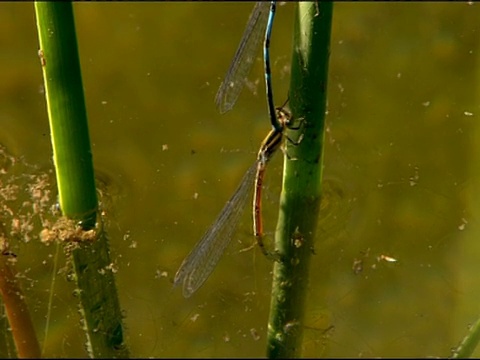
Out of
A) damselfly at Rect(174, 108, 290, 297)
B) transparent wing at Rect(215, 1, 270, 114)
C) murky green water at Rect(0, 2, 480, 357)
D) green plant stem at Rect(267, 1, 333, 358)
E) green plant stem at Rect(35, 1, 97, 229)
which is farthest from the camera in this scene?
murky green water at Rect(0, 2, 480, 357)

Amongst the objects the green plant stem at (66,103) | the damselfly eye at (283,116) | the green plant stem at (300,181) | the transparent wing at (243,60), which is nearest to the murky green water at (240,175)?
the green plant stem at (300,181)

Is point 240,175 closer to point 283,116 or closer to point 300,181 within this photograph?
point 283,116

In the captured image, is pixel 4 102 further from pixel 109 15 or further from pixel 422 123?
pixel 422 123

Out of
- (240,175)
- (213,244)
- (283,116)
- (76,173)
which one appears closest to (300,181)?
(283,116)

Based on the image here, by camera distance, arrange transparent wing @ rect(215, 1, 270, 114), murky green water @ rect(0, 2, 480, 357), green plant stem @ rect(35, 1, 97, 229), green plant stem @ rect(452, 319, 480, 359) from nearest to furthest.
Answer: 1. green plant stem @ rect(35, 1, 97, 229)
2. green plant stem @ rect(452, 319, 480, 359)
3. transparent wing @ rect(215, 1, 270, 114)
4. murky green water @ rect(0, 2, 480, 357)

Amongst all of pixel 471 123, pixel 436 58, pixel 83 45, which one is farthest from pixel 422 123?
pixel 83 45

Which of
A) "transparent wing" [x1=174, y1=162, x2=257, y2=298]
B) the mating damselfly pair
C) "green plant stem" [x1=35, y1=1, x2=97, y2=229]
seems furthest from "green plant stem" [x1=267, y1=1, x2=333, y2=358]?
"green plant stem" [x1=35, y1=1, x2=97, y2=229]

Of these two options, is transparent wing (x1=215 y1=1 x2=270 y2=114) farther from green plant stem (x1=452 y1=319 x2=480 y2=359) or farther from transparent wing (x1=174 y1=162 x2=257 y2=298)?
green plant stem (x1=452 y1=319 x2=480 y2=359)

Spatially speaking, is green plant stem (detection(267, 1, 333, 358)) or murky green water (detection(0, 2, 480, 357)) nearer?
green plant stem (detection(267, 1, 333, 358))

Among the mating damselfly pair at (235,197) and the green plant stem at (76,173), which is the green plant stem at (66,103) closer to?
the green plant stem at (76,173)
